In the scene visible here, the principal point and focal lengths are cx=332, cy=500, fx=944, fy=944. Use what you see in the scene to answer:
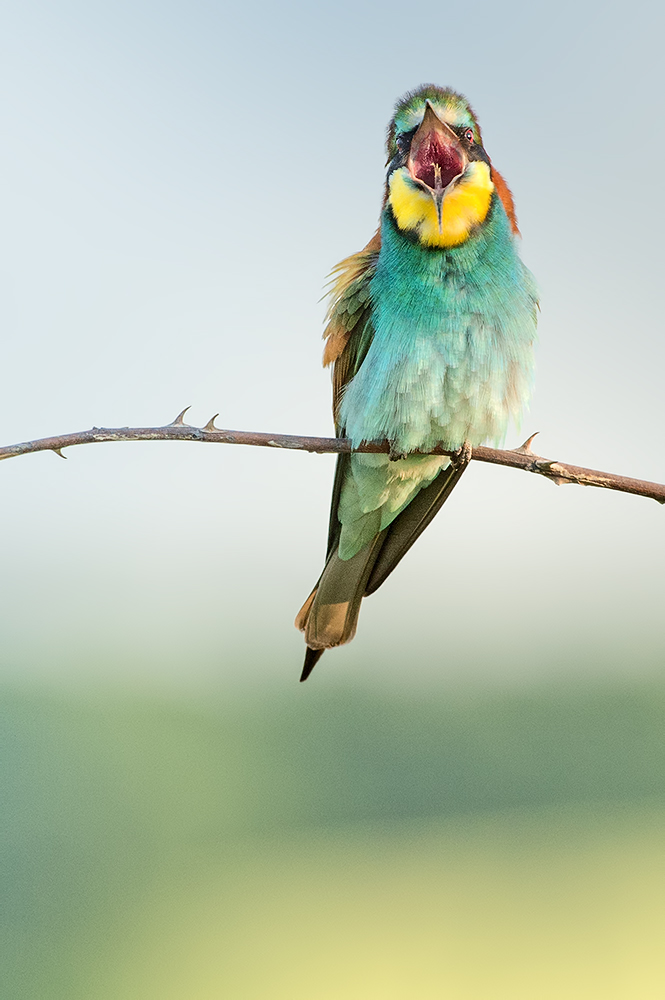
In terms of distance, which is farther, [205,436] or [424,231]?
[424,231]

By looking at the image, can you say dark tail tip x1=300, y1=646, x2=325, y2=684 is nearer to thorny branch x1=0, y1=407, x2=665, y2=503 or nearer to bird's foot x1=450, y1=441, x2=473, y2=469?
bird's foot x1=450, y1=441, x2=473, y2=469

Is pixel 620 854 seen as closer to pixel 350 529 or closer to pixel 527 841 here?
pixel 527 841

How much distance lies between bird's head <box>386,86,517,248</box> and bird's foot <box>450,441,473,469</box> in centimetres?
46

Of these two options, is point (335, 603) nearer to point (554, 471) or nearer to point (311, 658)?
point (311, 658)

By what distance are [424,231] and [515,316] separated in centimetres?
30

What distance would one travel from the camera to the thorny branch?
1328 mm

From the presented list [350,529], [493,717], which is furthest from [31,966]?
[350,529]

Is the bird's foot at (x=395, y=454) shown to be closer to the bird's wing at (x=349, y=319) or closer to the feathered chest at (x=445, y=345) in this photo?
the feathered chest at (x=445, y=345)

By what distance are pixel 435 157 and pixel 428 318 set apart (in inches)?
A: 13.6

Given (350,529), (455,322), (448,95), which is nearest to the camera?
(448,95)

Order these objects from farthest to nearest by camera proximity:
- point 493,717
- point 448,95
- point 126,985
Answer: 1. point 493,717
2. point 126,985
3. point 448,95

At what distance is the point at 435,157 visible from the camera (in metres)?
1.96

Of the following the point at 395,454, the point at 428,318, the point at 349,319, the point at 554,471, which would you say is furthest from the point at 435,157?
the point at 554,471

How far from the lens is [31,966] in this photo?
8312 millimetres
